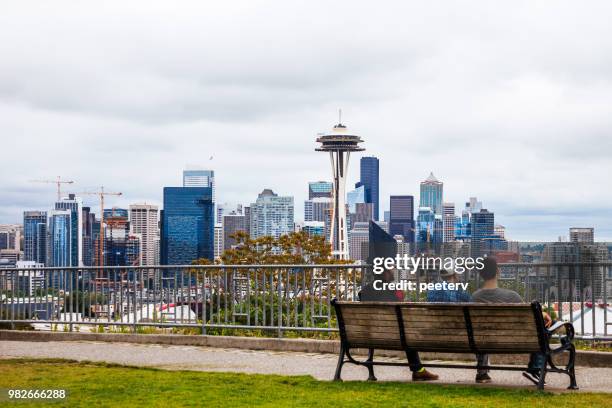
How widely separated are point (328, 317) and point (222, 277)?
6.95ft

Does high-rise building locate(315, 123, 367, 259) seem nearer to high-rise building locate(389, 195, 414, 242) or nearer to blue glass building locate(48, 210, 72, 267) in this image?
high-rise building locate(389, 195, 414, 242)

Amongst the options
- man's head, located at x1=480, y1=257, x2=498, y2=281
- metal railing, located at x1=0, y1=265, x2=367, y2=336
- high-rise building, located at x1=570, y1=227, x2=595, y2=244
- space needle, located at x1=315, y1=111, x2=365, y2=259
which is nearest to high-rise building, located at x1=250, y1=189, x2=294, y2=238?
space needle, located at x1=315, y1=111, x2=365, y2=259

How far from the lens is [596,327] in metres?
14.4

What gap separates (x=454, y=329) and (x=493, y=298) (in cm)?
91

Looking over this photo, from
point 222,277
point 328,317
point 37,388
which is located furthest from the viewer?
point 222,277

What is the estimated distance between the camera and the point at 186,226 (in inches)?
5758

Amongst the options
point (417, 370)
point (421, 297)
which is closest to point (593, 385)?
point (417, 370)

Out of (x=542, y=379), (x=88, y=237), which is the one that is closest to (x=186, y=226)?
(x=88, y=237)

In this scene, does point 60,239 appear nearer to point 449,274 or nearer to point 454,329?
point 449,274

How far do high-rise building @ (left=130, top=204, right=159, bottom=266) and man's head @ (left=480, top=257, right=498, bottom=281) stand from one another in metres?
146

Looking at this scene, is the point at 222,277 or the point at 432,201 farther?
the point at 432,201

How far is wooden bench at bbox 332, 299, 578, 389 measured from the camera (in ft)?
35.9

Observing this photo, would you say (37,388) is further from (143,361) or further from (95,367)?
(143,361)

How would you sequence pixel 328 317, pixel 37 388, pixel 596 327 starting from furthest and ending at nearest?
pixel 328 317 → pixel 596 327 → pixel 37 388
